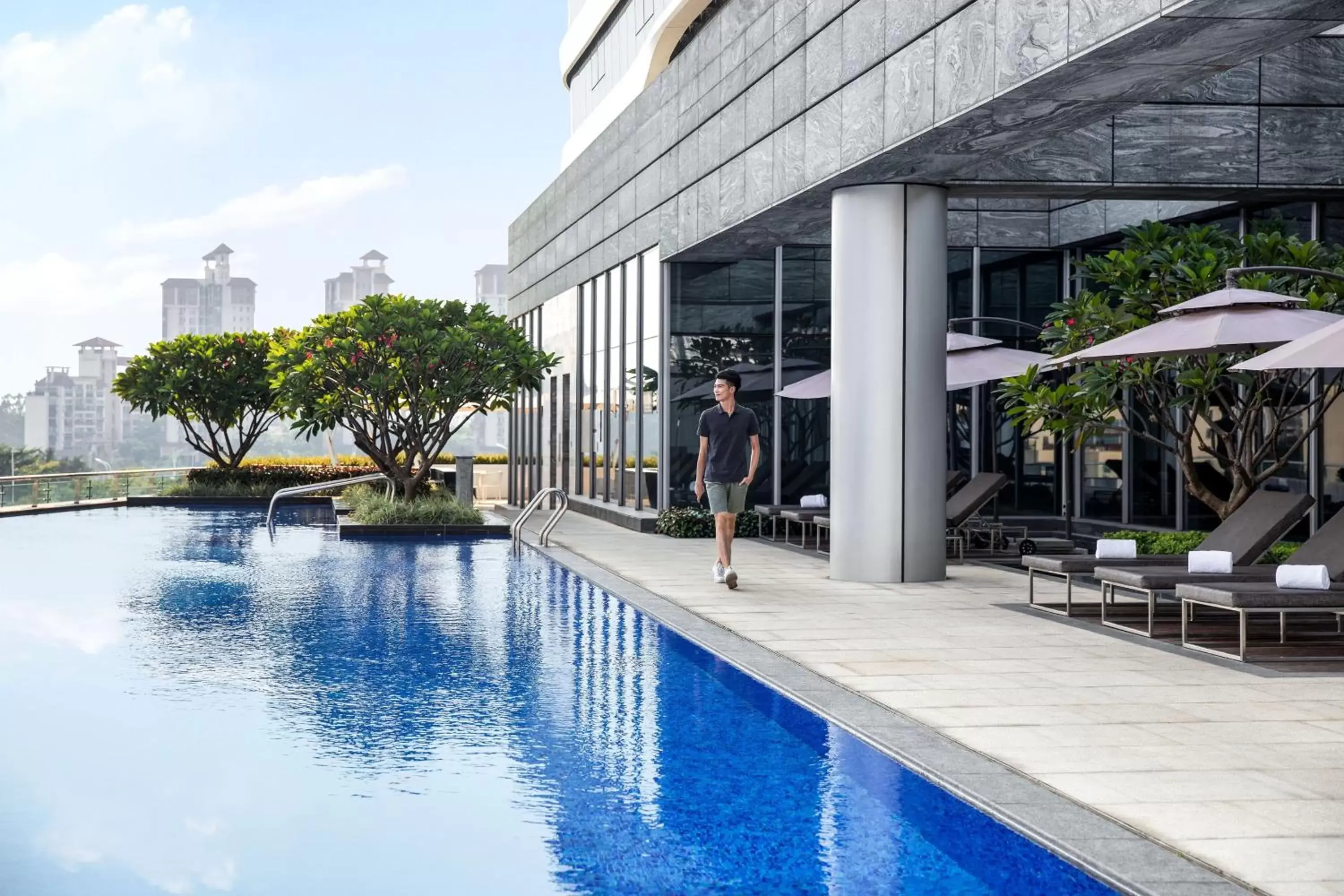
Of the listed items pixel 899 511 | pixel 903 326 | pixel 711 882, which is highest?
pixel 903 326

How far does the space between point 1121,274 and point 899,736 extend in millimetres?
8254

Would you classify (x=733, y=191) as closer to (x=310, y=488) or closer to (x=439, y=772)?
(x=310, y=488)

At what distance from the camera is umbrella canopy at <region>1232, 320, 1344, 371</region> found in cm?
742

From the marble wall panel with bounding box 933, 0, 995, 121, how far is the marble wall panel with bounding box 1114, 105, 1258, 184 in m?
3.45

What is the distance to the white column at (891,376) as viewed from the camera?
1382cm

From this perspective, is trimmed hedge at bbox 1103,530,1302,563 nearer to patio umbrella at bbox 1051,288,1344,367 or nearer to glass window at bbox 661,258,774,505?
patio umbrella at bbox 1051,288,1344,367

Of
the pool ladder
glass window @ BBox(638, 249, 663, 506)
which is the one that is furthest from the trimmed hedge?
glass window @ BBox(638, 249, 663, 506)

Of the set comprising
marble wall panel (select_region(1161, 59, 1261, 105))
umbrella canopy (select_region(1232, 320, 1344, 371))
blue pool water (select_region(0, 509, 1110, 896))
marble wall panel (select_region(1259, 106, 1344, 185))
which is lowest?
blue pool water (select_region(0, 509, 1110, 896))

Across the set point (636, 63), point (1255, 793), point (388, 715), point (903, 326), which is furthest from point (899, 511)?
point (636, 63)

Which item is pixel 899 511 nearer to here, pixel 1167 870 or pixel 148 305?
Answer: pixel 1167 870

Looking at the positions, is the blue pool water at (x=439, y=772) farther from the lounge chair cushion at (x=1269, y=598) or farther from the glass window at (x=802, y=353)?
the glass window at (x=802, y=353)

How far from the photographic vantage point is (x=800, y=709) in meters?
7.63

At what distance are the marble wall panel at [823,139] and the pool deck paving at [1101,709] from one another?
420 centimetres

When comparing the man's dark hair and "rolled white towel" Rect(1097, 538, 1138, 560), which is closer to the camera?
"rolled white towel" Rect(1097, 538, 1138, 560)
